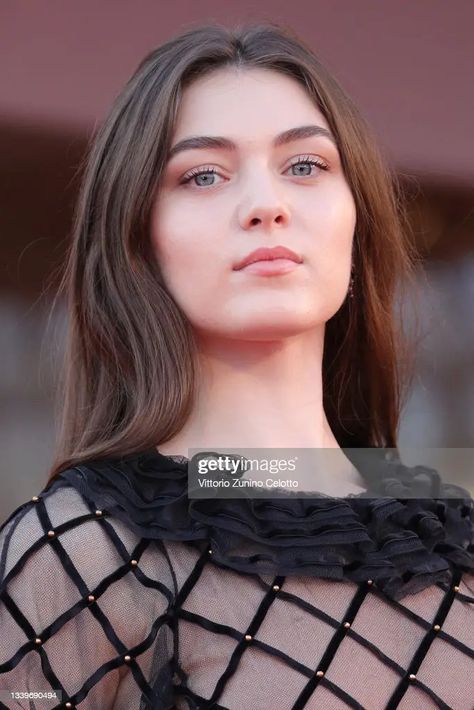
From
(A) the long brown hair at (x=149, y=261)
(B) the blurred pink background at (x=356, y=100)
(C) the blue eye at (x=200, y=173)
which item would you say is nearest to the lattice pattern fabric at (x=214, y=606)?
(A) the long brown hair at (x=149, y=261)

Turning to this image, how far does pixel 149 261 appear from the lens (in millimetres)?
1446

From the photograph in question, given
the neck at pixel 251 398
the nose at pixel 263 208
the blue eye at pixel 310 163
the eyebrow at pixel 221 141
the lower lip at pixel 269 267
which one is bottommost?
the neck at pixel 251 398

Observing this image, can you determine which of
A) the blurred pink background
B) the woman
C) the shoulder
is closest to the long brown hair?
the woman

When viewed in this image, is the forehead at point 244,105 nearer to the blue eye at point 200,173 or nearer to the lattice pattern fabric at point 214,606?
the blue eye at point 200,173

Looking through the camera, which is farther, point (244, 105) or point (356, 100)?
point (356, 100)

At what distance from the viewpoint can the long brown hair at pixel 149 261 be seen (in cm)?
140

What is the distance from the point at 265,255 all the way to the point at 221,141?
0.51ft

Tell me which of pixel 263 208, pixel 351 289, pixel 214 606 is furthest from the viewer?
pixel 351 289

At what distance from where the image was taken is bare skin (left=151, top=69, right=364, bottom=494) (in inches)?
53.9

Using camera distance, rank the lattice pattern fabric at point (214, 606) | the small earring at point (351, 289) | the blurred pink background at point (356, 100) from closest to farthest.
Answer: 1. the lattice pattern fabric at point (214, 606)
2. the small earring at point (351, 289)
3. the blurred pink background at point (356, 100)

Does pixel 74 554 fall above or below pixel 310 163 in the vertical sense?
below

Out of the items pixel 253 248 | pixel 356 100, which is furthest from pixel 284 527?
pixel 356 100

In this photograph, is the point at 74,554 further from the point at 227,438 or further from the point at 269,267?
the point at 269,267

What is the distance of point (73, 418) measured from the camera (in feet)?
4.89
